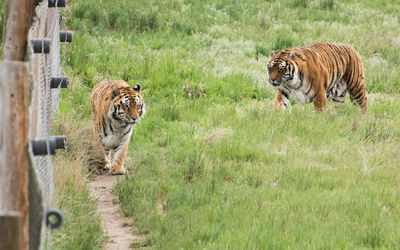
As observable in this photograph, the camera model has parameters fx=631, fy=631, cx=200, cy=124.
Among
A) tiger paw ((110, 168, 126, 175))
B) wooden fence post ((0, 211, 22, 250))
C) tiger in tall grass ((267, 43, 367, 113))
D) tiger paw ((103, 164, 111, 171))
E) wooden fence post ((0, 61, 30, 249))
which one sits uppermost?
wooden fence post ((0, 61, 30, 249))

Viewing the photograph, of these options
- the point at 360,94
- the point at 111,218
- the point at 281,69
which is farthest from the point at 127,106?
the point at 360,94

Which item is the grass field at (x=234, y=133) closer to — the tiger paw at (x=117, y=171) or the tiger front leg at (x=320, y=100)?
the tiger front leg at (x=320, y=100)

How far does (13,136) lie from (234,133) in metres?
5.95

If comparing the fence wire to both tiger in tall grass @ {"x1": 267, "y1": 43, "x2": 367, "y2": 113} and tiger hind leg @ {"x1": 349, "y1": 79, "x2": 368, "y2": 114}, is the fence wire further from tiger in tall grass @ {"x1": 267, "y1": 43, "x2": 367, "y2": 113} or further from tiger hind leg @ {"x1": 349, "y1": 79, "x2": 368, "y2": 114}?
tiger hind leg @ {"x1": 349, "y1": 79, "x2": 368, "y2": 114}

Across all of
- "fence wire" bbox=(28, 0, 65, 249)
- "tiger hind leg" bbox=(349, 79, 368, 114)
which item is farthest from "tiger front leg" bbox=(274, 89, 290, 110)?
"fence wire" bbox=(28, 0, 65, 249)

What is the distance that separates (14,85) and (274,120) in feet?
21.9

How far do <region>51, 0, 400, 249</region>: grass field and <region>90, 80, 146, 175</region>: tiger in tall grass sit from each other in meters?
0.29

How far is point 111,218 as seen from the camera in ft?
22.1

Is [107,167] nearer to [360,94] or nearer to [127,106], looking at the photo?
[127,106]

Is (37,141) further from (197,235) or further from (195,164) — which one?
(195,164)

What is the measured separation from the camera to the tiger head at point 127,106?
793 centimetres

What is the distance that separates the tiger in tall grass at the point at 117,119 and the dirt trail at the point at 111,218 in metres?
0.30

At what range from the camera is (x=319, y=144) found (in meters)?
8.82

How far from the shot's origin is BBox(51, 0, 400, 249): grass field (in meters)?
6.07
